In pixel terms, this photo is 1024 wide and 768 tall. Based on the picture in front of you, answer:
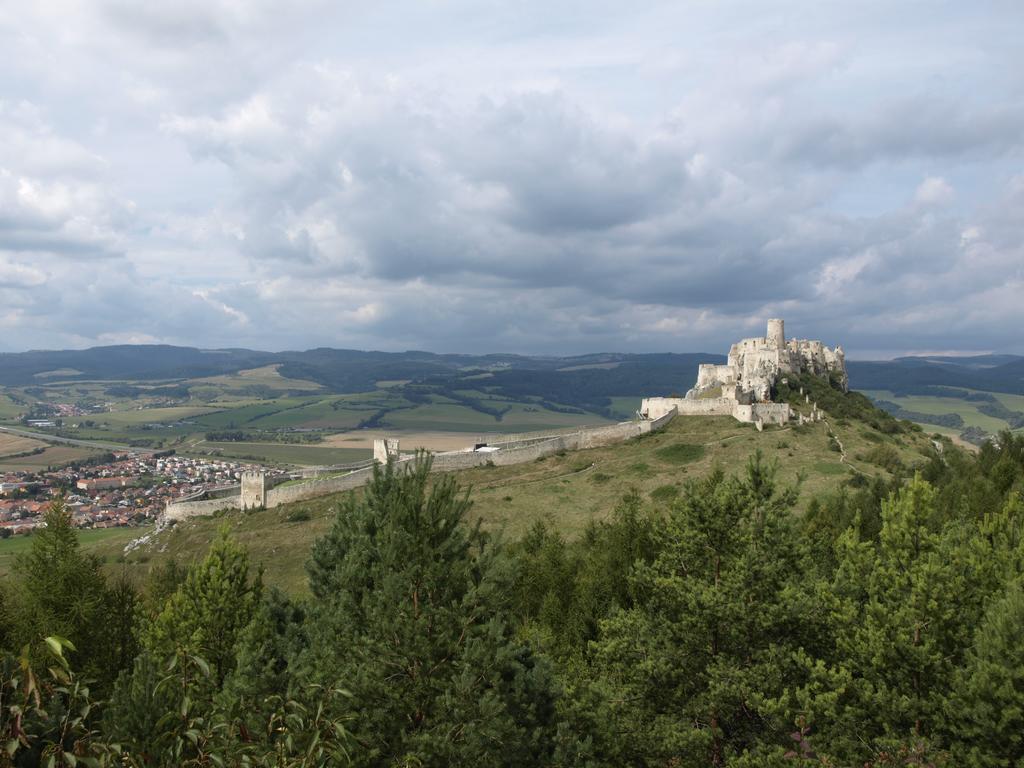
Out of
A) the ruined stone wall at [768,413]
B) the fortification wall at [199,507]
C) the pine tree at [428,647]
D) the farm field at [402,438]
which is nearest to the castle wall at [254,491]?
the fortification wall at [199,507]

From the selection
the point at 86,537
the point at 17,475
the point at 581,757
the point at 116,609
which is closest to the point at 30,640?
the point at 116,609

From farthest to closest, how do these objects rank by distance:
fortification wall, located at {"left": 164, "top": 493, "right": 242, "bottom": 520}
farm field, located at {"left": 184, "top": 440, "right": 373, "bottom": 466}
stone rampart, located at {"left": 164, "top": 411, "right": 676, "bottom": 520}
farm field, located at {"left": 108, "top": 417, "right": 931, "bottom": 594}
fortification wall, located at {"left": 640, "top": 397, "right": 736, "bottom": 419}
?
farm field, located at {"left": 184, "top": 440, "right": 373, "bottom": 466}, fortification wall, located at {"left": 640, "top": 397, "right": 736, "bottom": 419}, fortification wall, located at {"left": 164, "top": 493, "right": 242, "bottom": 520}, stone rampart, located at {"left": 164, "top": 411, "right": 676, "bottom": 520}, farm field, located at {"left": 108, "top": 417, "right": 931, "bottom": 594}

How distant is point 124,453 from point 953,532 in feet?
508

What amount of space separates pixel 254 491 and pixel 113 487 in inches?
1860

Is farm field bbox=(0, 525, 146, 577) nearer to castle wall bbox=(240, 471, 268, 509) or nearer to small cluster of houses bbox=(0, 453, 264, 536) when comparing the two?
small cluster of houses bbox=(0, 453, 264, 536)

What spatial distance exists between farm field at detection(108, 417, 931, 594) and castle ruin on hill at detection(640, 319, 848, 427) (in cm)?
248

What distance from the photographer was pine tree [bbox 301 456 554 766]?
1088 centimetres

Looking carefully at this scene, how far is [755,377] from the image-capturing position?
71.1 metres

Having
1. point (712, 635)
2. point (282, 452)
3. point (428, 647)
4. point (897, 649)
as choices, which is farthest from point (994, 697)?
point (282, 452)

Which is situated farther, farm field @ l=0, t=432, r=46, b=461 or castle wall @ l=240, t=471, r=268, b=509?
farm field @ l=0, t=432, r=46, b=461

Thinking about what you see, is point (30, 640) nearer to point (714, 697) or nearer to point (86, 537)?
point (714, 697)

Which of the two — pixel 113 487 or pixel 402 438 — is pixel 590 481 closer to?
pixel 113 487

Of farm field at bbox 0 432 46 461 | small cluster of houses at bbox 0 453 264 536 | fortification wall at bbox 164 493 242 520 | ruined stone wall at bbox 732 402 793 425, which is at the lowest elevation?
small cluster of houses at bbox 0 453 264 536

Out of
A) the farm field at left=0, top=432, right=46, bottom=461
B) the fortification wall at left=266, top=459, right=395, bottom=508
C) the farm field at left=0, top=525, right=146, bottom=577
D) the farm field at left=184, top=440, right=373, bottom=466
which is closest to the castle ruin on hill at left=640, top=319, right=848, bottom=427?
the fortification wall at left=266, top=459, right=395, bottom=508
